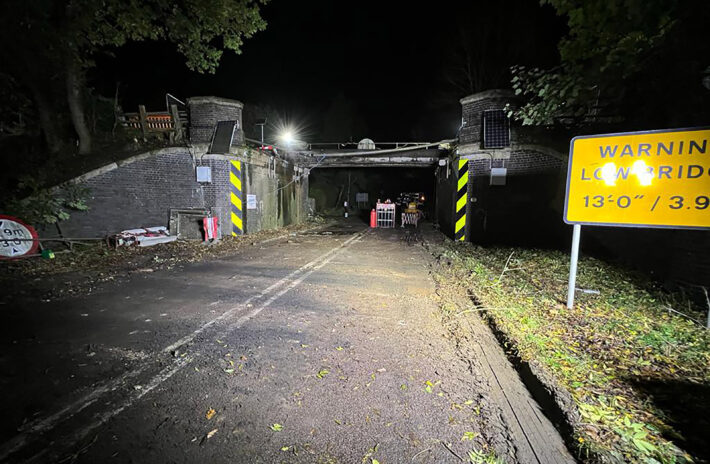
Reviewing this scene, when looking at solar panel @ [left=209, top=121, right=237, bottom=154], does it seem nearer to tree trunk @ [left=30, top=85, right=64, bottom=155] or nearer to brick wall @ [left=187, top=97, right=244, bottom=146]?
brick wall @ [left=187, top=97, right=244, bottom=146]

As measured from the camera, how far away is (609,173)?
398cm

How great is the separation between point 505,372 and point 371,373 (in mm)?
1336

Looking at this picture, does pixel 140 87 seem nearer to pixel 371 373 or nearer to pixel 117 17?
pixel 117 17

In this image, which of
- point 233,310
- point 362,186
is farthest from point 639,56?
point 362,186

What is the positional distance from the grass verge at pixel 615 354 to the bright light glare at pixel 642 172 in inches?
68.6

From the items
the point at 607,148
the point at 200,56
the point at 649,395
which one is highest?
the point at 200,56

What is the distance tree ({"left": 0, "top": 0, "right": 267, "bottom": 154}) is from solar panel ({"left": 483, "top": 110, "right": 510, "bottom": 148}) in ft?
28.9

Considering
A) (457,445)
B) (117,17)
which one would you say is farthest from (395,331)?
(117,17)

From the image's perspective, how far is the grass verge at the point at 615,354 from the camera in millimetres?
1945

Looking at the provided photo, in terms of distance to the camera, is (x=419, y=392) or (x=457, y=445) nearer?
(x=457, y=445)

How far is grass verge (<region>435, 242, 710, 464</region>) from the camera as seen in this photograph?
195 centimetres

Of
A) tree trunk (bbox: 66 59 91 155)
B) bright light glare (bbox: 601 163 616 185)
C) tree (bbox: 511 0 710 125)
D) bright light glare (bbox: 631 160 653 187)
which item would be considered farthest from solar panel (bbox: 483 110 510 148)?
tree trunk (bbox: 66 59 91 155)

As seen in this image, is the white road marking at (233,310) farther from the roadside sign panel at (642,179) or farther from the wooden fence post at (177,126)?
the wooden fence post at (177,126)

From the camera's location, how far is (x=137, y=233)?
9.32 m
